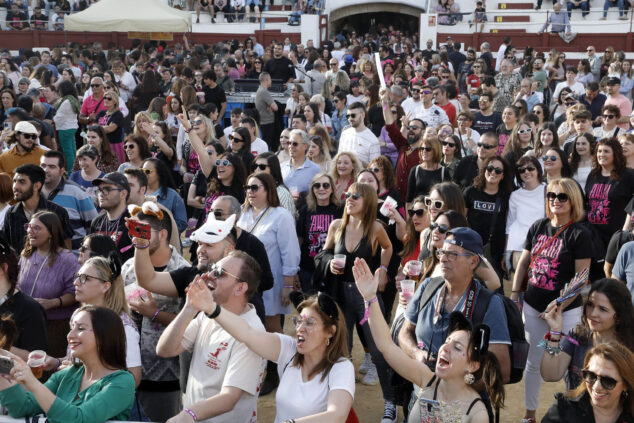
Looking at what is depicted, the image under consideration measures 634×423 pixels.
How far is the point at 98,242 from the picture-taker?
16.5ft

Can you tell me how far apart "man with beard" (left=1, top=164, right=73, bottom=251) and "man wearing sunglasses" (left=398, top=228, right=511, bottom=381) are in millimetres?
3253

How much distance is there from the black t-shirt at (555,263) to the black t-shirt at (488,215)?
125 centimetres

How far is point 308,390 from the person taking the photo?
378 cm

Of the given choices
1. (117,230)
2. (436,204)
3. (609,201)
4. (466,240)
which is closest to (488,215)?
(609,201)

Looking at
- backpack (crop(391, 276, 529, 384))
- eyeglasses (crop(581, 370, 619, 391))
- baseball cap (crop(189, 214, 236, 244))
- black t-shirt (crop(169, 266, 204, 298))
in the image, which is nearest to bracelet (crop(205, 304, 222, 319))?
black t-shirt (crop(169, 266, 204, 298))

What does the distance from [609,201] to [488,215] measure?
3.82 feet

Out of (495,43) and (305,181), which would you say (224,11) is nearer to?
(495,43)

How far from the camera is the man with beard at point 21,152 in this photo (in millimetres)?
7825

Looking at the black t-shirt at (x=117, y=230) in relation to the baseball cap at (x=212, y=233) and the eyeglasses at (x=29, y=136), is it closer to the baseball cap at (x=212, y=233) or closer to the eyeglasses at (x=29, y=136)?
the baseball cap at (x=212, y=233)

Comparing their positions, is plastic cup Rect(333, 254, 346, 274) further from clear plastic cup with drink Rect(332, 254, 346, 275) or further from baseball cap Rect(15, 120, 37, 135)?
baseball cap Rect(15, 120, 37, 135)

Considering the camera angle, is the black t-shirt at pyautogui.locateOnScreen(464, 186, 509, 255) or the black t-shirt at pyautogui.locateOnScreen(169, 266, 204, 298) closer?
the black t-shirt at pyautogui.locateOnScreen(169, 266, 204, 298)

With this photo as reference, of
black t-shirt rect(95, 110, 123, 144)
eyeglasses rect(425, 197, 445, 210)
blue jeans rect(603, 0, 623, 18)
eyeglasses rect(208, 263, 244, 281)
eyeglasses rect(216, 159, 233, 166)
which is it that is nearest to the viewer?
eyeglasses rect(208, 263, 244, 281)

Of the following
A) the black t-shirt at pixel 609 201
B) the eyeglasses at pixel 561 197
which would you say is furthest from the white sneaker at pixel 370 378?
Result: the black t-shirt at pixel 609 201

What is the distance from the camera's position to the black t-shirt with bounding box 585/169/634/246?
700cm
